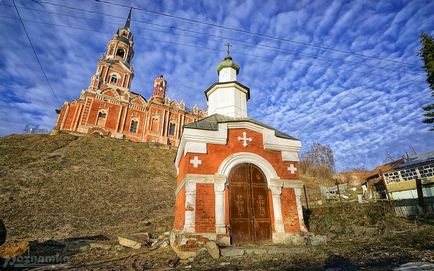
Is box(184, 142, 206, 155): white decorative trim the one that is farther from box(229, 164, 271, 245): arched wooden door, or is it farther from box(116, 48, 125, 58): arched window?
box(116, 48, 125, 58): arched window

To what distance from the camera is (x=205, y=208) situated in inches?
325

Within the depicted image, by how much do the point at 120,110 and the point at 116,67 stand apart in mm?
10940

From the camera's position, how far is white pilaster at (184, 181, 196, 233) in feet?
25.6

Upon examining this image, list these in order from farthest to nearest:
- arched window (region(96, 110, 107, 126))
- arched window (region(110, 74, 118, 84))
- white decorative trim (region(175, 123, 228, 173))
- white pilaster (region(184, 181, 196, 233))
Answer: arched window (region(110, 74, 118, 84)), arched window (region(96, 110, 107, 126)), white decorative trim (region(175, 123, 228, 173)), white pilaster (region(184, 181, 196, 233))

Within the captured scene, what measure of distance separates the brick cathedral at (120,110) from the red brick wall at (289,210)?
3231cm

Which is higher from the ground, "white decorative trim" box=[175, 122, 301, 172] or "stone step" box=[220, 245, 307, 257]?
"white decorative trim" box=[175, 122, 301, 172]

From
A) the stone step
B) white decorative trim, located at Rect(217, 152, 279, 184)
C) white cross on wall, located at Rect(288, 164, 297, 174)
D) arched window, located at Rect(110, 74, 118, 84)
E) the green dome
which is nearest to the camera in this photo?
the stone step

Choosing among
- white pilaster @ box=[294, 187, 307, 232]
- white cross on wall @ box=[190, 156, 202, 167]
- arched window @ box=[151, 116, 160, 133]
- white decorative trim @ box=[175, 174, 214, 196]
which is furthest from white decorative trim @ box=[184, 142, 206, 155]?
arched window @ box=[151, 116, 160, 133]

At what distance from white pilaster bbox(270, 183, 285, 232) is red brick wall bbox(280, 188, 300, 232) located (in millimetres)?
155

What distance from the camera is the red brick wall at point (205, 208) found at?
799cm

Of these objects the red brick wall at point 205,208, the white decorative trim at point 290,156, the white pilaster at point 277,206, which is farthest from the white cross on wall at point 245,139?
the red brick wall at point 205,208

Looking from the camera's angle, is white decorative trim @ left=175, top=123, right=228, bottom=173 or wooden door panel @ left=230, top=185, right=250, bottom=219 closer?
wooden door panel @ left=230, top=185, right=250, bottom=219

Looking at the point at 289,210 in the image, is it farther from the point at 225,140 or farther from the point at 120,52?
the point at 120,52

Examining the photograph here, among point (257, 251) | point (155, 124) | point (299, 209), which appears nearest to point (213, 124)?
point (299, 209)
